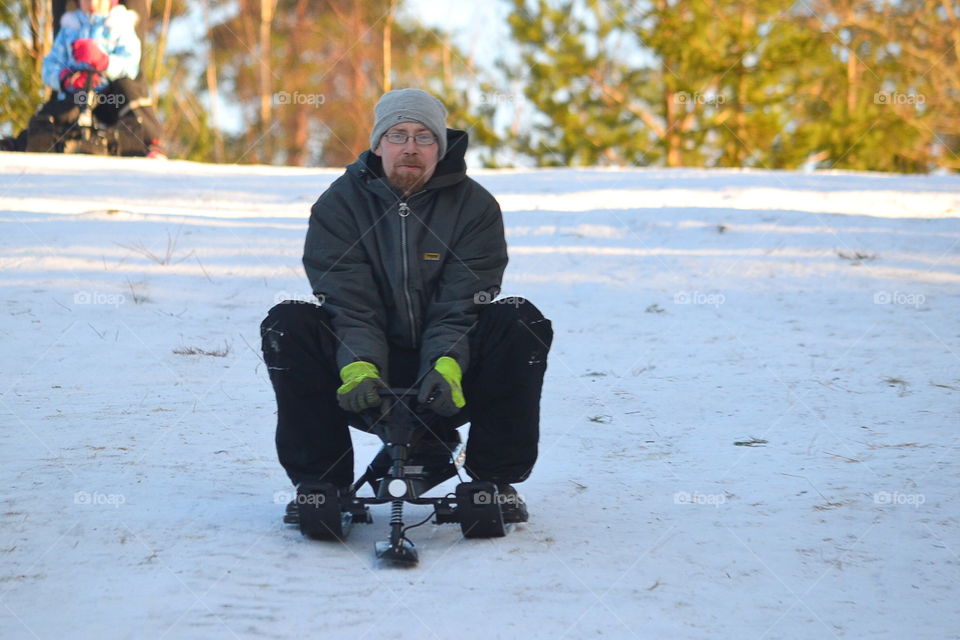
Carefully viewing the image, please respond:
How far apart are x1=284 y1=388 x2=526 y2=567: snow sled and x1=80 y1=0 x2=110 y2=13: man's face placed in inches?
339

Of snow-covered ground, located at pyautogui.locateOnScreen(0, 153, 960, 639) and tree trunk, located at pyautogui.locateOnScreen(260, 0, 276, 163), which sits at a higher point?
tree trunk, located at pyautogui.locateOnScreen(260, 0, 276, 163)

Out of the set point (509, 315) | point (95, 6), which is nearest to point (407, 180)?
point (509, 315)

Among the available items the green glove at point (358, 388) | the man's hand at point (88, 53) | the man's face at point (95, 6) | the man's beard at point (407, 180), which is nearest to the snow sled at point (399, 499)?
the green glove at point (358, 388)

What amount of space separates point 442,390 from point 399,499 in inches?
12.7

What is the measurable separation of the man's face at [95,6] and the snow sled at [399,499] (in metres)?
8.60

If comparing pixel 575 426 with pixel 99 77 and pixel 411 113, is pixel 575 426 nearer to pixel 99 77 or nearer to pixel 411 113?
pixel 411 113

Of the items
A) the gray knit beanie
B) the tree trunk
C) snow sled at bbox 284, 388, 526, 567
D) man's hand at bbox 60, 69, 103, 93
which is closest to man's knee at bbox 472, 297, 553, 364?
snow sled at bbox 284, 388, 526, 567

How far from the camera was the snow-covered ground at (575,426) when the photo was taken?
9.45ft

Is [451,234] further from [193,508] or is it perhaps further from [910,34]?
[910,34]

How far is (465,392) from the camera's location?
3.49 m

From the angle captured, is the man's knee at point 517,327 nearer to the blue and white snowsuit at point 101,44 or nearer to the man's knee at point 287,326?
the man's knee at point 287,326

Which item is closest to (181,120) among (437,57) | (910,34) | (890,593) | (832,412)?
(437,57)

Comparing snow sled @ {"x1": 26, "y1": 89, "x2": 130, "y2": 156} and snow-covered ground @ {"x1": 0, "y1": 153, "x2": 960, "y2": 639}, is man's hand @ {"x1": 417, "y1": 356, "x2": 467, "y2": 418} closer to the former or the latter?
snow-covered ground @ {"x1": 0, "y1": 153, "x2": 960, "y2": 639}

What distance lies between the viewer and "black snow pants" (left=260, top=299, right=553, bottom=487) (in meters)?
3.32
